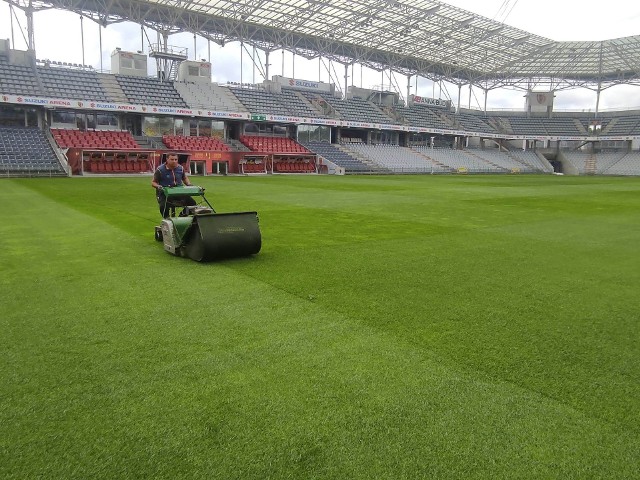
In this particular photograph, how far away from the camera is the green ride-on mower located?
23.7ft

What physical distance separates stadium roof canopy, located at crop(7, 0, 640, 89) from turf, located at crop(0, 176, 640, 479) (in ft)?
135

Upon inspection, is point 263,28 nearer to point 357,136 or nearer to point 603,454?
point 357,136

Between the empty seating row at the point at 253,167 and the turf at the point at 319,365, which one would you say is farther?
the empty seating row at the point at 253,167

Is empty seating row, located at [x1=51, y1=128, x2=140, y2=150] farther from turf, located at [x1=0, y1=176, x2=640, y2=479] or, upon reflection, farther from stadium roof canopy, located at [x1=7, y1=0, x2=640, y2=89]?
turf, located at [x1=0, y1=176, x2=640, y2=479]

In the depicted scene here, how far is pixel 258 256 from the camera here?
25.8 ft

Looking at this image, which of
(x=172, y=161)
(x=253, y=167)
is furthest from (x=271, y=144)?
(x=172, y=161)

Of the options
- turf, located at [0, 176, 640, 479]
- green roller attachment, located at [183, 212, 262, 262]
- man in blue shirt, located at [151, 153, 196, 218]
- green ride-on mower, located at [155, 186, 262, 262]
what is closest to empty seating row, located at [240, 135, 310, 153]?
man in blue shirt, located at [151, 153, 196, 218]

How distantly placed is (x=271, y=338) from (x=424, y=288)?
2.45 meters

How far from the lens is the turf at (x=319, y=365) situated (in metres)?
2.68

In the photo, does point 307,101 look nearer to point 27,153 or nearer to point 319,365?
point 27,153

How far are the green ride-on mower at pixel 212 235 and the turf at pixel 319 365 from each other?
11.5 inches

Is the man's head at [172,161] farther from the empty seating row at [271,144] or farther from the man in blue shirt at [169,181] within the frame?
the empty seating row at [271,144]

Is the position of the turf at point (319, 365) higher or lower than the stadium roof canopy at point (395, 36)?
lower

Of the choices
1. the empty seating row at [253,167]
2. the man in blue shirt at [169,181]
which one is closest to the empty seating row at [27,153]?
the empty seating row at [253,167]
